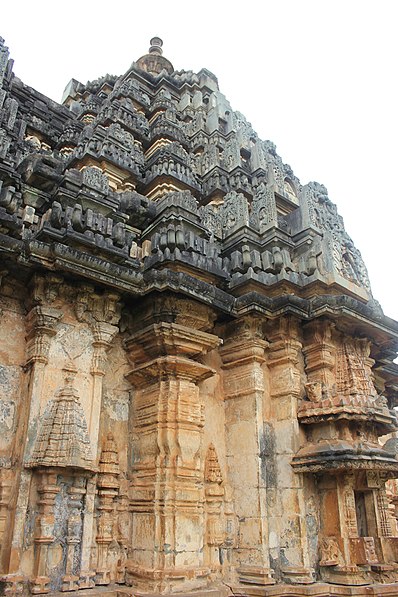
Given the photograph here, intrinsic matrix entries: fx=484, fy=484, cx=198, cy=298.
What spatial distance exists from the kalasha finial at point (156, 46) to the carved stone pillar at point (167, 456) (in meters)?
12.1

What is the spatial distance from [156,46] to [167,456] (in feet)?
46.2

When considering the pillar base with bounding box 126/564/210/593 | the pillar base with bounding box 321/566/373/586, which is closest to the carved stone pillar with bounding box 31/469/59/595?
the pillar base with bounding box 126/564/210/593

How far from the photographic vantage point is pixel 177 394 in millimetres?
6461

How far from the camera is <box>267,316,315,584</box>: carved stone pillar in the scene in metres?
6.44

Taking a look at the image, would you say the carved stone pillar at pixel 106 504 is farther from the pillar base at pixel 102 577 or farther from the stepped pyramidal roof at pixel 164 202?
the stepped pyramidal roof at pixel 164 202

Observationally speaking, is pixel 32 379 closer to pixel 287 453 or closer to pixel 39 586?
pixel 39 586

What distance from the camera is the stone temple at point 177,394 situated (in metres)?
5.45

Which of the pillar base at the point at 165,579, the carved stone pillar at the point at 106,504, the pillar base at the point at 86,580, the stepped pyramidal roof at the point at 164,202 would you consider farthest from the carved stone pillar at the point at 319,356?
the pillar base at the point at 86,580

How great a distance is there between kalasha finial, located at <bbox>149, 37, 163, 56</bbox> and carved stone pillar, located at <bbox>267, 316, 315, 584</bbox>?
11.8 m

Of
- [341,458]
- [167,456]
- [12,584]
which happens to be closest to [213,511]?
[167,456]

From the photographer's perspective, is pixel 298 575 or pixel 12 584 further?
pixel 298 575

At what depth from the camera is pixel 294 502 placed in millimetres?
6641

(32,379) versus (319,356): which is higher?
(319,356)

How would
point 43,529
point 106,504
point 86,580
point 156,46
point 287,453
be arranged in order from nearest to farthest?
point 43,529 → point 86,580 → point 106,504 → point 287,453 → point 156,46
